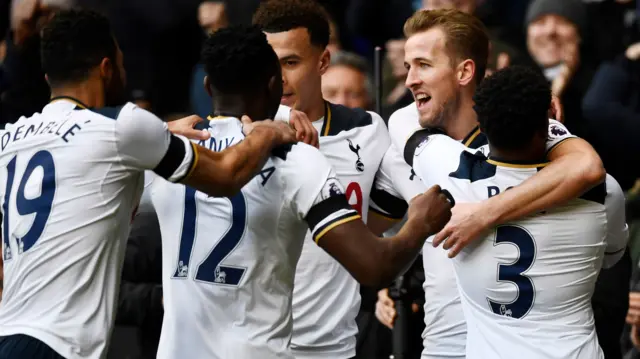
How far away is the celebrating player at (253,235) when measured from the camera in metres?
4.13

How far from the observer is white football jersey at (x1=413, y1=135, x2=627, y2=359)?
4320 mm

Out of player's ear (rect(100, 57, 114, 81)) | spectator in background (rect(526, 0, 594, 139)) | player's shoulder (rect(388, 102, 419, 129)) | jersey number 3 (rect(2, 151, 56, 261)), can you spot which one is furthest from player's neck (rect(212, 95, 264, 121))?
spectator in background (rect(526, 0, 594, 139))

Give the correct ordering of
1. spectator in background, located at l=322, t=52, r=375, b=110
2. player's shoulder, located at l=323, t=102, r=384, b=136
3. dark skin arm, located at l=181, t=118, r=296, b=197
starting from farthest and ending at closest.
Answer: spectator in background, located at l=322, t=52, r=375, b=110 < player's shoulder, located at l=323, t=102, r=384, b=136 < dark skin arm, located at l=181, t=118, r=296, b=197

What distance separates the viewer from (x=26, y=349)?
4184 mm

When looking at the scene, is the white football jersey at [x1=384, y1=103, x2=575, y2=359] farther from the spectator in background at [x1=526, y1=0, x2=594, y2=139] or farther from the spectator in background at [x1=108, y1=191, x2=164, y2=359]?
the spectator in background at [x1=526, y1=0, x2=594, y2=139]

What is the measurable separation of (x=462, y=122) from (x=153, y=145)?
155cm

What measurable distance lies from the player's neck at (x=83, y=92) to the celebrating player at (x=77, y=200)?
47 mm

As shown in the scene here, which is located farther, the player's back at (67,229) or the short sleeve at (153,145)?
the player's back at (67,229)

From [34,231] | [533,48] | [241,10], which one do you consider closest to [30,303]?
[34,231]

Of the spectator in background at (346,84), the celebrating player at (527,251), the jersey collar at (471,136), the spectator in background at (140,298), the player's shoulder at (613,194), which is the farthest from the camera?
the spectator in background at (346,84)

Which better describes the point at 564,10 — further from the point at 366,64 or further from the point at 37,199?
the point at 37,199

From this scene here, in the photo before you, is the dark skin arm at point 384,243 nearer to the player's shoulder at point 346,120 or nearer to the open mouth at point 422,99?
the open mouth at point 422,99

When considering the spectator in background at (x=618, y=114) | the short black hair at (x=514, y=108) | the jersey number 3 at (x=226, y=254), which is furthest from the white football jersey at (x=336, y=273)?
the spectator in background at (x=618, y=114)

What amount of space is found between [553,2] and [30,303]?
5386mm
